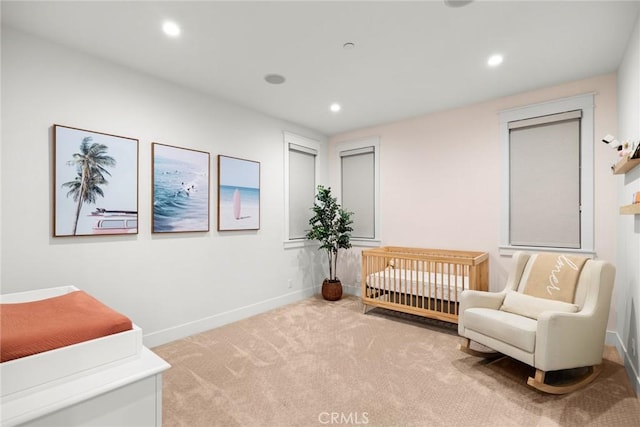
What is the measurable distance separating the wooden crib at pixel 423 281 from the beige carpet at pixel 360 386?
0.32 m

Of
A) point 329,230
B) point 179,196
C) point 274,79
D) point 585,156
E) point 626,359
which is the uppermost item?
point 274,79

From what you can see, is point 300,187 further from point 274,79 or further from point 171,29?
point 171,29

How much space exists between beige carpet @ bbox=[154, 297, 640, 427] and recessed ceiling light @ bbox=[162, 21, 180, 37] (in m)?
2.54

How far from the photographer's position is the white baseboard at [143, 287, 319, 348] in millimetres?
2904

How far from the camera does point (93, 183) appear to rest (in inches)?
97.8

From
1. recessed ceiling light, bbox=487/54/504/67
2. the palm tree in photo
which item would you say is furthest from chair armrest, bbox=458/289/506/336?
the palm tree in photo

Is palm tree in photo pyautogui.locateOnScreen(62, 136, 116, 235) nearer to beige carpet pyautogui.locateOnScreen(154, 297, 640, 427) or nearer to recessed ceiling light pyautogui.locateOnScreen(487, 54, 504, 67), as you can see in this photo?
beige carpet pyautogui.locateOnScreen(154, 297, 640, 427)

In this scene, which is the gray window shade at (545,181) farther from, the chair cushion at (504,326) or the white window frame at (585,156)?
the chair cushion at (504,326)

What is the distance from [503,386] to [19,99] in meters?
3.98

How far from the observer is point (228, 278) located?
3.52m

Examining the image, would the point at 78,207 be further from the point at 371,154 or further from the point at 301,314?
the point at 371,154

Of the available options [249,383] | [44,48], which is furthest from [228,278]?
[44,48]

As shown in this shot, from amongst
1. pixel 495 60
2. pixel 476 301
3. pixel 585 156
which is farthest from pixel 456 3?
pixel 476 301

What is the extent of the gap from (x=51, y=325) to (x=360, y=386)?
1.85 m
